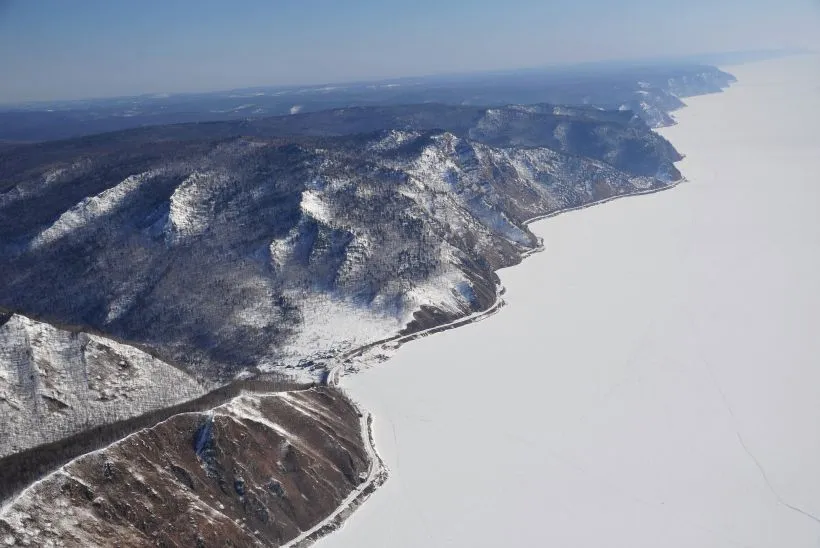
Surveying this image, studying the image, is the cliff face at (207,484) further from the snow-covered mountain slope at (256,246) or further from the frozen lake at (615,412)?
the snow-covered mountain slope at (256,246)

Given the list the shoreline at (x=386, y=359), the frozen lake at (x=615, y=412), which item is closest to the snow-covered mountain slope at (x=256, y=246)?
the shoreline at (x=386, y=359)

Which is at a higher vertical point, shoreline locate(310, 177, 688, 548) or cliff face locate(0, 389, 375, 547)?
cliff face locate(0, 389, 375, 547)

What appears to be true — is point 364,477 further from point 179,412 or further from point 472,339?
point 472,339

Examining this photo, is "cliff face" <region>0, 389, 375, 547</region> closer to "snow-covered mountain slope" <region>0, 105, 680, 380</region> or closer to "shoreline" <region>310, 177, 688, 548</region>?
"shoreline" <region>310, 177, 688, 548</region>

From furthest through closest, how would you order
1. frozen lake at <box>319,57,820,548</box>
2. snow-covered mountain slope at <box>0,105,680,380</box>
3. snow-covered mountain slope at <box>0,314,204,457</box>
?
snow-covered mountain slope at <box>0,105,680,380</box> < snow-covered mountain slope at <box>0,314,204,457</box> < frozen lake at <box>319,57,820,548</box>

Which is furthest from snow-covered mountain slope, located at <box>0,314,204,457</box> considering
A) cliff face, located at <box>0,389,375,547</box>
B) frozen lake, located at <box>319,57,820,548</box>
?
frozen lake, located at <box>319,57,820,548</box>

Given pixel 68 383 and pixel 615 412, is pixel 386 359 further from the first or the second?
pixel 68 383

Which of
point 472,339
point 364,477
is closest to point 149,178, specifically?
point 472,339
